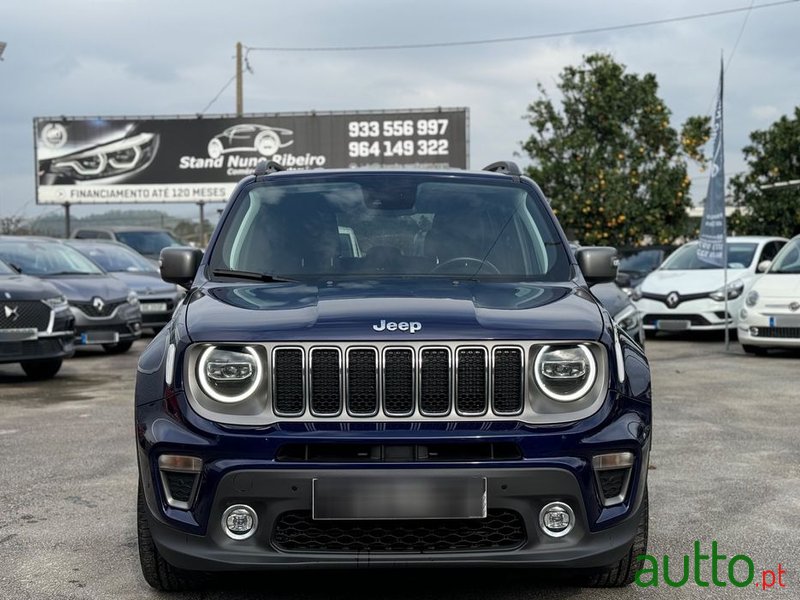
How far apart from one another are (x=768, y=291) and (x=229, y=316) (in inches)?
461

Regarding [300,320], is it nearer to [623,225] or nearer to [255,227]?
[255,227]

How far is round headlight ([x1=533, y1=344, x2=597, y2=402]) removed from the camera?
4102 mm

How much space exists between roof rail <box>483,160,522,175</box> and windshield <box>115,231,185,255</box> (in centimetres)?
2019

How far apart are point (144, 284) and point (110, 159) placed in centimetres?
2713

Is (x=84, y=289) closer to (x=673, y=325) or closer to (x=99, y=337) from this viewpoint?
(x=99, y=337)

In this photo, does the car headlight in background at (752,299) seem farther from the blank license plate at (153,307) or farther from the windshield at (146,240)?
the windshield at (146,240)

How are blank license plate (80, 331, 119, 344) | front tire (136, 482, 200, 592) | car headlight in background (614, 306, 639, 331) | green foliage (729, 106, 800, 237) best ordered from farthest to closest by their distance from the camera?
green foliage (729, 106, 800, 237) < blank license plate (80, 331, 119, 344) < car headlight in background (614, 306, 639, 331) < front tire (136, 482, 200, 592)

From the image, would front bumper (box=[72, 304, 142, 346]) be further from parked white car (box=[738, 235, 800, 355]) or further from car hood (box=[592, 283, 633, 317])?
parked white car (box=[738, 235, 800, 355])

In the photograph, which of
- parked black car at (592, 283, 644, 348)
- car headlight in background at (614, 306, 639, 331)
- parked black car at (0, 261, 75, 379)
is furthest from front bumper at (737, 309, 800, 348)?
parked black car at (0, 261, 75, 379)

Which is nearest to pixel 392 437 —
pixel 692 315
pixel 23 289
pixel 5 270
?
pixel 23 289

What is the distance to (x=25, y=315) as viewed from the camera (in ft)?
38.7

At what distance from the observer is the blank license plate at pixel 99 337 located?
49.2 ft

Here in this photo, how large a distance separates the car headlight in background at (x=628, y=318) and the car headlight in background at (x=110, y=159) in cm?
3528

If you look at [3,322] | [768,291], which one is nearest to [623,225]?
[768,291]
